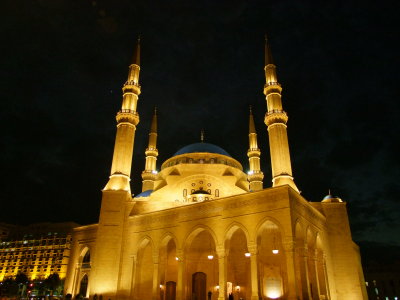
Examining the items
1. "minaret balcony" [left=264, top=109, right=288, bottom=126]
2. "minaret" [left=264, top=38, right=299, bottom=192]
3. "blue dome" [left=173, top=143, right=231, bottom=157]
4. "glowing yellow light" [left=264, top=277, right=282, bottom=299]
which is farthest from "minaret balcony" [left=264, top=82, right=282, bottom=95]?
"glowing yellow light" [left=264, top=277, right=282, bottom=299]

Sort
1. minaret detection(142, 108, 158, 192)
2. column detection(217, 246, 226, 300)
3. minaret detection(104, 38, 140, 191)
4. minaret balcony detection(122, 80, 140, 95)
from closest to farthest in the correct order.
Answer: column detection(217, 246, 226, 300) → minaret detection(104, 38, 140, 191) → minaret balcony detection(122, 80, 140, 95) → minaret detection(142, 108, 158, 192)

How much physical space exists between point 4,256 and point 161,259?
55.6 metres

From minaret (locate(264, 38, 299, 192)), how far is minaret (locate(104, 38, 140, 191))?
32.1 feet

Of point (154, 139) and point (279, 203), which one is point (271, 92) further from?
point (154, 139)

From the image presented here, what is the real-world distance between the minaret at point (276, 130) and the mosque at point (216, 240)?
0.07 meters

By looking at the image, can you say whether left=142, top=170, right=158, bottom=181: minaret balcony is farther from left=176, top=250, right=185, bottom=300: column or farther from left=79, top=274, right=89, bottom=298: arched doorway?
left=176, top=250, right=185, bottom=300: column

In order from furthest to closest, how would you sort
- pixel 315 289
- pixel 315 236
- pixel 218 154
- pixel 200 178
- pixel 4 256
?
pixel 4 256 < pixel 218 154 < pixel 200 178 < pixel 315 236 < pixel 315 289

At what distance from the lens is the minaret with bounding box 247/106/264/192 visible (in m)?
31.4

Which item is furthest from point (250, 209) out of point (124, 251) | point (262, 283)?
point (124, 251)

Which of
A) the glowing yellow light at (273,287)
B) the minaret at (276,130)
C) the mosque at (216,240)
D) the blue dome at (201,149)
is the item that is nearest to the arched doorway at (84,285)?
the mosque at (216,240)

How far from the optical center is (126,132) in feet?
81.5

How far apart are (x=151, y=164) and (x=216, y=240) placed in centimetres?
1786

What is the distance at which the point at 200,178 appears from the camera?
26875mm

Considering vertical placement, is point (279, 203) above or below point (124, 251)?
above
